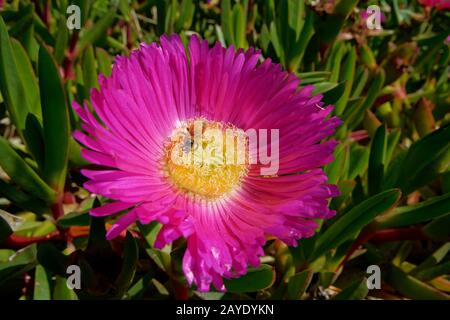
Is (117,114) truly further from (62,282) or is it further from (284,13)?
(284,13)

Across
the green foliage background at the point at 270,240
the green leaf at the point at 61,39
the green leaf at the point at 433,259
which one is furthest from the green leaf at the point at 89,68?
the green leaf at the point at 433,259

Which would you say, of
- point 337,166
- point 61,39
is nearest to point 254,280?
point 337,166

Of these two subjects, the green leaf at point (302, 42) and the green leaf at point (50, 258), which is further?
the green leaf at point (302, 42)

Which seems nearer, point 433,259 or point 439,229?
point 439,229

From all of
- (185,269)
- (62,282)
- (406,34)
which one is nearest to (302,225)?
(185,269)

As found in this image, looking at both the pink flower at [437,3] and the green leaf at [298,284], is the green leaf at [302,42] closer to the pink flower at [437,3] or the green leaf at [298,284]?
the green leaf at [298,284]

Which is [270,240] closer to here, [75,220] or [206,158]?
[206,158]
